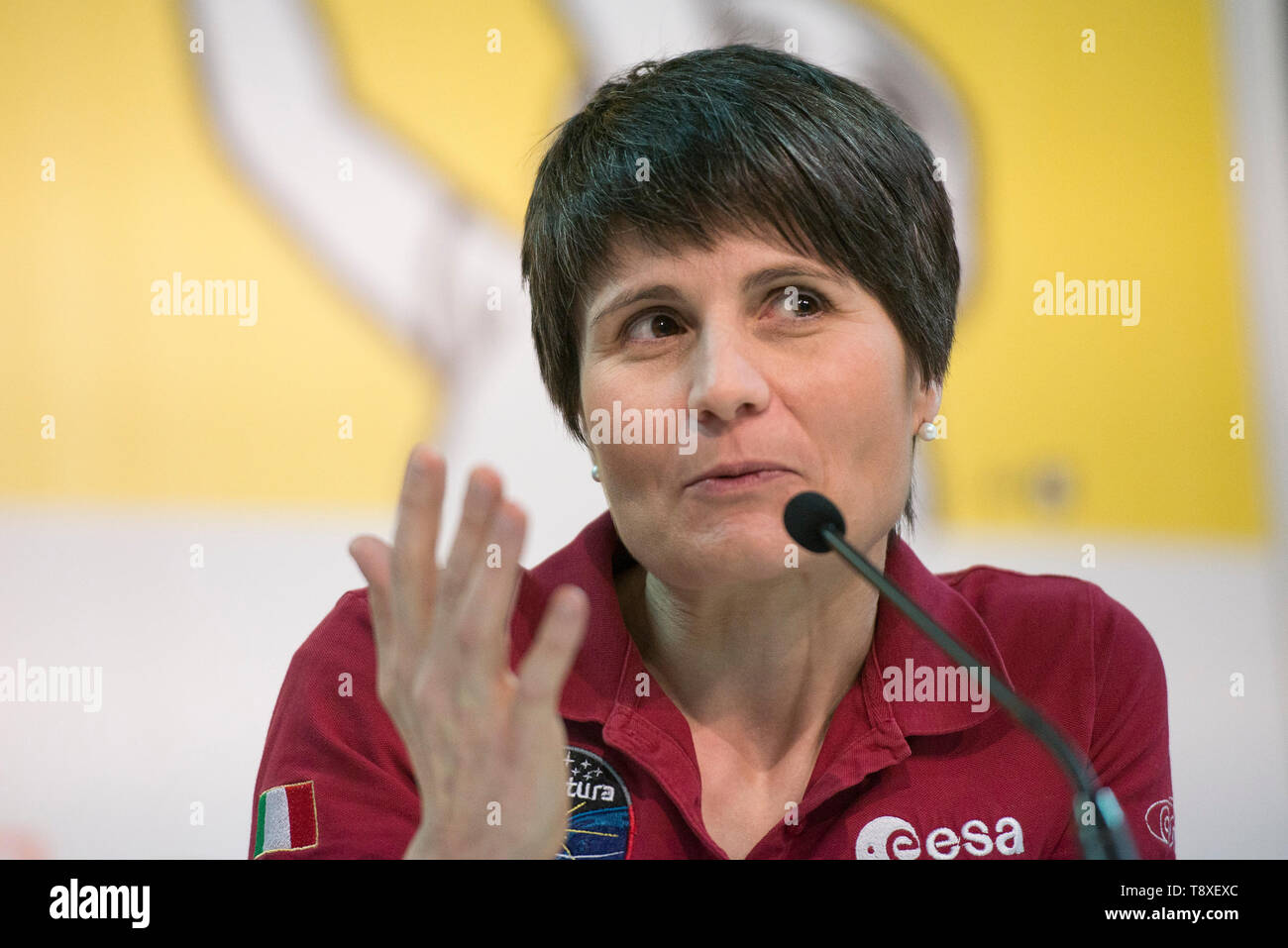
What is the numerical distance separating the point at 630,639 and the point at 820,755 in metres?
0.22

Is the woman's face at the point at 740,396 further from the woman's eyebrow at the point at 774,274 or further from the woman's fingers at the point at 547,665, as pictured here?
the woman's fingers at the point at 547,665

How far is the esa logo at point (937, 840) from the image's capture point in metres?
1.09

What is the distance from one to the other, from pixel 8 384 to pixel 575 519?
0.82 meters

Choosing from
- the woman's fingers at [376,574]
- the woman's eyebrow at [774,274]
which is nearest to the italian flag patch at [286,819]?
the woman's fingers at [376,574]

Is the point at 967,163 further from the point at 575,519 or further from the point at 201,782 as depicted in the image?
the point at 201,782

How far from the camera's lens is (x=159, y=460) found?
1590 millimetres

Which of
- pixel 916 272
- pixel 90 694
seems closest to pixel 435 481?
pixel 916 272

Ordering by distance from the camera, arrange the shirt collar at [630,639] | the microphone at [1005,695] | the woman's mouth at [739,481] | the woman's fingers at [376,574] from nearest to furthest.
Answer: the microphone at [1005,695], the woman's fingers at [376,574], the woman's mouth at [739,481], the shirt collar at [630,639]

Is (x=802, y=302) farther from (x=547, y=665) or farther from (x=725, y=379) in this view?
(x=547, y=665)

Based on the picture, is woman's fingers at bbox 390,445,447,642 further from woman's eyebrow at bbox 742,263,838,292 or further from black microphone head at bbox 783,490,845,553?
woman's eyebrow at bbox 742,263,838,292

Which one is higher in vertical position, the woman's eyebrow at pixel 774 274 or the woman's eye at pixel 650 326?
the woman's eyebrow at pixel 774 274

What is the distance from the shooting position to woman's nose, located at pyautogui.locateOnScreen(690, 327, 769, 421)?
98 cm

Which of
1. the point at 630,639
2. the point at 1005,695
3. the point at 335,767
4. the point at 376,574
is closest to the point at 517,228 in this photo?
the point at 630,639

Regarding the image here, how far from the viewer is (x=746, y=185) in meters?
1.09
